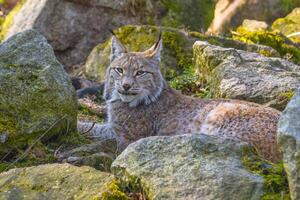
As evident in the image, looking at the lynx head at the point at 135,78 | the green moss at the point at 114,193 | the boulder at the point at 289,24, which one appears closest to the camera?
the green moss at the point at 114,193

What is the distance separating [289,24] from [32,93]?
9.62 metres

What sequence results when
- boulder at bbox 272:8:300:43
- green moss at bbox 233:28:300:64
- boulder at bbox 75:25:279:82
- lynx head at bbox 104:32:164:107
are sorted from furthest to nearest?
boulder at bbox 272:8:300:43, green moss at bbox 233:28:300:64, boulder at bbox 75:25:279:82, lynx head at bbox 104:32:164:107

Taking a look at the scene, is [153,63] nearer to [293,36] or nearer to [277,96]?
[277,96]

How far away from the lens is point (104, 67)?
10.7 metres

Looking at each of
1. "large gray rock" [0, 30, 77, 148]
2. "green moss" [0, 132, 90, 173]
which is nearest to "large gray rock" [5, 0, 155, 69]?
"large gray rock" [0, 30, 77, 148]

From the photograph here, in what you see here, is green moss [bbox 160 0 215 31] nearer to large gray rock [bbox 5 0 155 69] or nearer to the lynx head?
large gray rock [bbox 5 0 155 69]

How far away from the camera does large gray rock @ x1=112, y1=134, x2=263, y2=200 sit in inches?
165

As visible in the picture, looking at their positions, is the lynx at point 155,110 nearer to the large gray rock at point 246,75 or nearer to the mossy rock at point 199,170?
the large gray rock at point 246,75

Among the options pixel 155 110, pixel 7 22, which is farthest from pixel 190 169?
pixel 7 22

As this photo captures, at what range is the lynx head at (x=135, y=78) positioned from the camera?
724 centimetres

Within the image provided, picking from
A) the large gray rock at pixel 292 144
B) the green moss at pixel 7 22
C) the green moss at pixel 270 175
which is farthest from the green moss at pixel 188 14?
the large gray rock at pixel 292 144

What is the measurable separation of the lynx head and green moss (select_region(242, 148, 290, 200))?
9.04 feet

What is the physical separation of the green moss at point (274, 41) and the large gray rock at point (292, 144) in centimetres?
732

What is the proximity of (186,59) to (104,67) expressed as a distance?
1.33m
